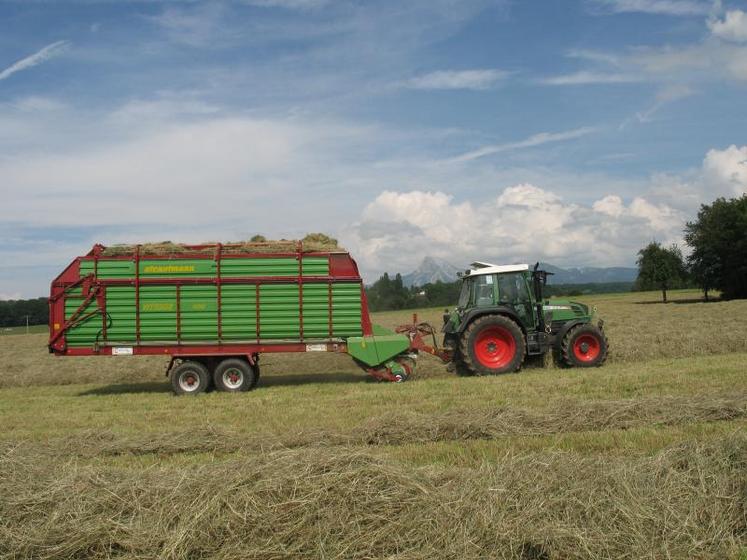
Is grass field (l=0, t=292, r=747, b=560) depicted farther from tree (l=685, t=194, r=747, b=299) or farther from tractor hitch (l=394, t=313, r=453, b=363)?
tree (l=685, t=194, r=747, b=299)

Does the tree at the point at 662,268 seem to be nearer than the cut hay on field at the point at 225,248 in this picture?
No

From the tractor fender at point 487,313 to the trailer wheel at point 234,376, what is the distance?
396 cm

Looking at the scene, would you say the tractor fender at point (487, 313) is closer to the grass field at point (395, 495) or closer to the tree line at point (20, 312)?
the grass field at point (395, 495)

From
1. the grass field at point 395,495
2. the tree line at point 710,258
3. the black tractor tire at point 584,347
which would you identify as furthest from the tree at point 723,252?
the grass field at point 395,495

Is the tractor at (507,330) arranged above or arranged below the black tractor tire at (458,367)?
above

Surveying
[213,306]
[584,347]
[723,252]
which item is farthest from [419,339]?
[723,252]

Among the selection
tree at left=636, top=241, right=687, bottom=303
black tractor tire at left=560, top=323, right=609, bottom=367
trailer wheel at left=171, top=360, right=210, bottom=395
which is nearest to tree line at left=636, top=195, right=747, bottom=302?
tree at left=636, top=241, right=687, bottom=303

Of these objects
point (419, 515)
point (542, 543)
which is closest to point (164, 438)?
point (419, 515)

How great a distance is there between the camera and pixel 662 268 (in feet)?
169

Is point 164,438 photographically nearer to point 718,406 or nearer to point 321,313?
point 321,313

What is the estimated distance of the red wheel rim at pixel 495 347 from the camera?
495 inches

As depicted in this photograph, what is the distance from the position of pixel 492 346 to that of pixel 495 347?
0.06 metres

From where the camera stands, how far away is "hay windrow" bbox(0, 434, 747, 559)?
12.5 ft

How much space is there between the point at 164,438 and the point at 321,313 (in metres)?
5.24
